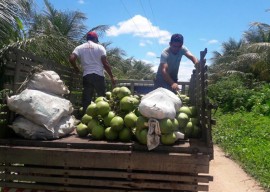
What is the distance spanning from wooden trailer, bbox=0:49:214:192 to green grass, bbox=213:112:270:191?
3.26m

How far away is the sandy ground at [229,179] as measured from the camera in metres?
6.02

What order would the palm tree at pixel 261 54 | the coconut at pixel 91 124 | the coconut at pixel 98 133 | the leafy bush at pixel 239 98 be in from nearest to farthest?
the coconut at pixel 98 133
the coconut at pixel 91 124
the leafy bush at pixel 239 98
the palm tree at pixel 261 54

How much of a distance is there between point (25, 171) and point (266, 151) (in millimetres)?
6245

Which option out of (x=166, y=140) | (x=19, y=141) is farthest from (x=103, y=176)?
(x=19, y=141)

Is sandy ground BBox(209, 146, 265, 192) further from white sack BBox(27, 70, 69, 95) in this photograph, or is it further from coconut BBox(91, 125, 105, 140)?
white sack BBox(27, 70, 69, 95)

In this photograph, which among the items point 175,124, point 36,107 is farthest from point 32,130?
point 175,124

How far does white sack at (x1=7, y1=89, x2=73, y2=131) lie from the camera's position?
3.59 meters

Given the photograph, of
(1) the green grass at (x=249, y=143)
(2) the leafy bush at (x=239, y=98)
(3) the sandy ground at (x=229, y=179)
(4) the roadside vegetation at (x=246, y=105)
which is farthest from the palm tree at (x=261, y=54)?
(3) the sandy ground at (x=229, y=179)

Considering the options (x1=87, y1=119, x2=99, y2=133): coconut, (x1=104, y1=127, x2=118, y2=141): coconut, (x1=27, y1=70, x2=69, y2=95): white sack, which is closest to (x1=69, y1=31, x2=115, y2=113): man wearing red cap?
(x1=27, y1=70, x2=69, y2=95): white sack

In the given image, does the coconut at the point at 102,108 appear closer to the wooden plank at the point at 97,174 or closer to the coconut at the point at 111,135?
the coconut at the point at 111,135

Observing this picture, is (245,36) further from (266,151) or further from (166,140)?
(166,140)

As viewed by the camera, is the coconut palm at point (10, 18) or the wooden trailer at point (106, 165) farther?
the coconut palm at point (10, 18)

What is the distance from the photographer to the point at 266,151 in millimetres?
8305

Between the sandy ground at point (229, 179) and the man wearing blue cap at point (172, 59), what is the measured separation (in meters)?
1.82
